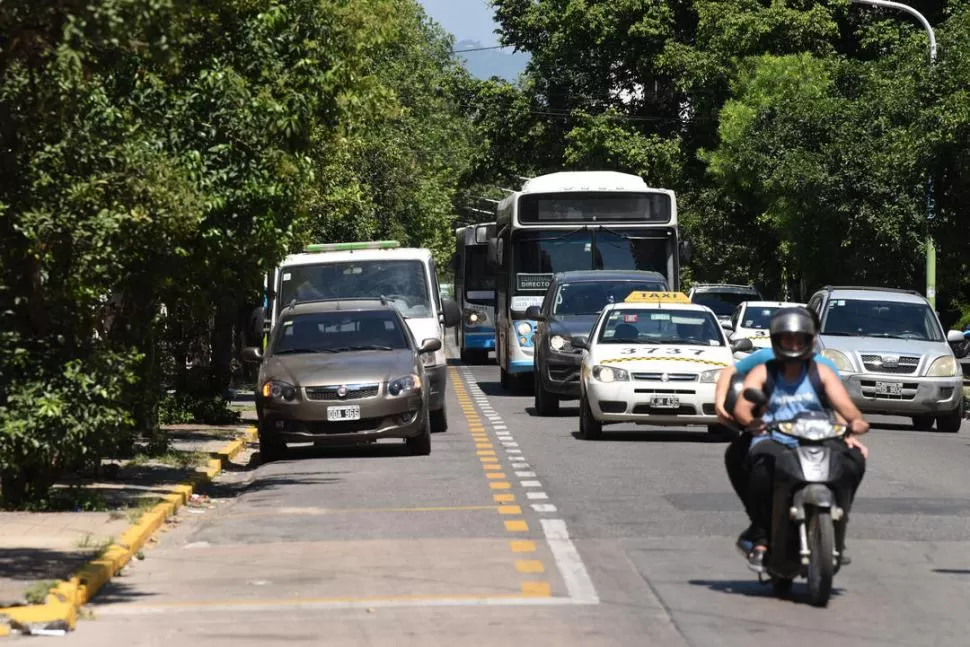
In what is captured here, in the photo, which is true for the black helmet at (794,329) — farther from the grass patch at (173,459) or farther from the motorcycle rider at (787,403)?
the grass patch at (173,459)

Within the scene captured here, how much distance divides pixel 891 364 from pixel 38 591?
18257 millimetres

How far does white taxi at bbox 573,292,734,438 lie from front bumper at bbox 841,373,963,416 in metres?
3.24

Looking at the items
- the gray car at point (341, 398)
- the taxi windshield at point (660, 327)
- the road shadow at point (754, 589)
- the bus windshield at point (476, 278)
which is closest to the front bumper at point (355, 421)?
the gray car at point (341, 398)

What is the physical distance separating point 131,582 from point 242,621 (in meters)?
1.99

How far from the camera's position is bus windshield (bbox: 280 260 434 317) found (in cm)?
2638

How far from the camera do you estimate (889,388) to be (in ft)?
86.5

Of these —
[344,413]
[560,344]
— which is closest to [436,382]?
[344,413]

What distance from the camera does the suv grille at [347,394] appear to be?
20453 millimetres

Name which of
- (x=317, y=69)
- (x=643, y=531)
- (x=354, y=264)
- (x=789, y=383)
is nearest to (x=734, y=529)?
(x=643, y=531)

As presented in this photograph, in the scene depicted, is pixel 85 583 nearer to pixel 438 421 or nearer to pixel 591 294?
pixel 438 421

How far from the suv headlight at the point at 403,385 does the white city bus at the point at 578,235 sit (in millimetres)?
11410

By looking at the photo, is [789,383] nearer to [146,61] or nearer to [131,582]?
[131,582]

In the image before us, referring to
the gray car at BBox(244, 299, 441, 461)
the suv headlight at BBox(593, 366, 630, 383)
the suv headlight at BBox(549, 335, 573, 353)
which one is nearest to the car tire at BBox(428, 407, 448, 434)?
the suv headlight at BBox(593, 366, 630, 383)

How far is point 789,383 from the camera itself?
A: 34.1 ft
